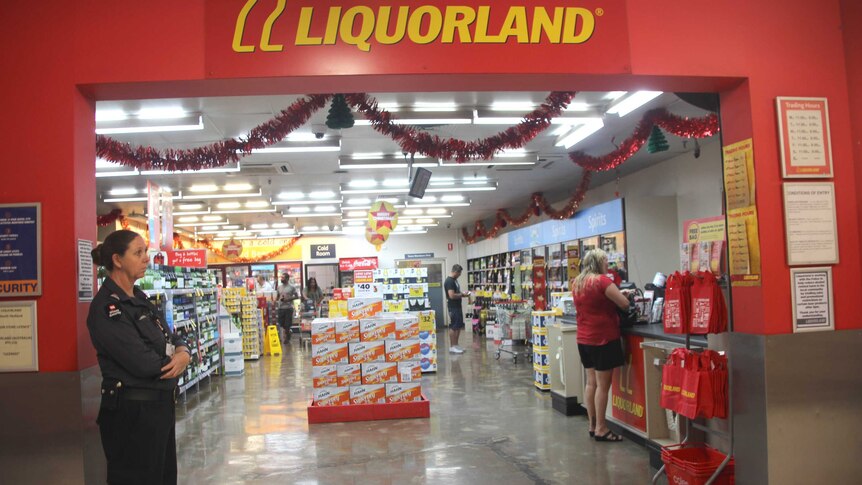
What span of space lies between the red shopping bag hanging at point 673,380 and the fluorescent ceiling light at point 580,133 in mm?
4258

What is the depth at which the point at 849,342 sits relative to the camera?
3416 mm

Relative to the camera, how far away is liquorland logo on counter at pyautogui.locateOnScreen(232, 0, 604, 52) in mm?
3209

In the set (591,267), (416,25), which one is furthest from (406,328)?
(416,25)

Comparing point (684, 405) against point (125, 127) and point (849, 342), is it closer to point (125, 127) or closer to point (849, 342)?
point (849, 342)

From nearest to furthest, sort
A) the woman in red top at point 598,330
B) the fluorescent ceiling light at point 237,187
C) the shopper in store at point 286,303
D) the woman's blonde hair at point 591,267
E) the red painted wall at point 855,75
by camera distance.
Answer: the red painted wall at point 855,75
the woman in red top at point 598,330
the woman's blonde hair at point 591,267
the fluorescent ceiling light at point 237,187
the shopper in store at point 286,303

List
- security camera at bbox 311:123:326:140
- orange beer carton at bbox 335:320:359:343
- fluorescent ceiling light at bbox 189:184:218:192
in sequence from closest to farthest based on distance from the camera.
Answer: orange beer carton at bbox 335:320:359:343, security camera at bbox 311:123:326:140, fluorescent ceiling light at bbox 189:184:218:192

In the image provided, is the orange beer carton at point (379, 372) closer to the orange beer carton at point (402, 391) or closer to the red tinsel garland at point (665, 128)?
the orange beer carton at point (402, 391)

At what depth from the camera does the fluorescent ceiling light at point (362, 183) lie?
1162 centimetres

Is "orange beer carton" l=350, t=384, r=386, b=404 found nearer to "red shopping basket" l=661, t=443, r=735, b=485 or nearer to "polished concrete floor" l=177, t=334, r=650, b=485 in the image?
"polished concrete floor" l=177, t=334, r=650, b=485

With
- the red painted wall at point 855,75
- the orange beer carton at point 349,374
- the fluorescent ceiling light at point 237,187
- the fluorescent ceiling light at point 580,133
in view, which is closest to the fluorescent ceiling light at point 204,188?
the fluorescent ceiling light at point 237,187

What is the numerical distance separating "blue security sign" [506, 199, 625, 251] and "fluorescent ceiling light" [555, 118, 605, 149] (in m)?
1.67

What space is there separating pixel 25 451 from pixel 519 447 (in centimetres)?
371

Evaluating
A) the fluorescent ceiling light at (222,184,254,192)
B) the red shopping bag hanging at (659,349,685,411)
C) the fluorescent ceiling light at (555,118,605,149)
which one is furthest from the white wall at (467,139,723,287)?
the fluorescent ceiling light at (222,184,254,192)

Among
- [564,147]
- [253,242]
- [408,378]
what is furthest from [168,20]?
[253,242]
